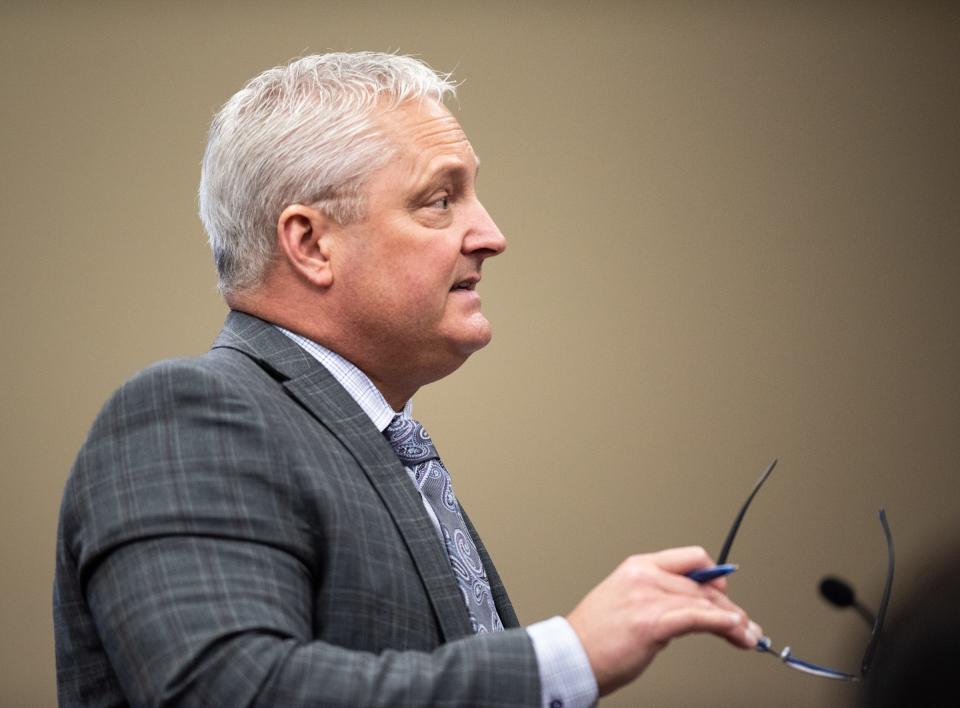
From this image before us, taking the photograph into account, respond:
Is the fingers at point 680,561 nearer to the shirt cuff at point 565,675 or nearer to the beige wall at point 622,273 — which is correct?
the shirt cuff at point 565,675

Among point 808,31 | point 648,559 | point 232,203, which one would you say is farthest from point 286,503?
point 808,31

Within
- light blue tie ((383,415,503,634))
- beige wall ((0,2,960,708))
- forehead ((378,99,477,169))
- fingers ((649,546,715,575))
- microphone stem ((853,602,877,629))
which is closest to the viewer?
microphone stem ((853,602,877,629))

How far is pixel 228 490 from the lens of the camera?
106cm

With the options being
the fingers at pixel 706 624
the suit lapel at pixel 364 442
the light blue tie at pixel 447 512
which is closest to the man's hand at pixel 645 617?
the fingers at pixel 706 624

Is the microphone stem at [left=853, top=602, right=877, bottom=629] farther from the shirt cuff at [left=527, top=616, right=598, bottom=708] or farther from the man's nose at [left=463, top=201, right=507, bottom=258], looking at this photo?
the man's nose at [left=463, top=201, right=507, bottom=258]

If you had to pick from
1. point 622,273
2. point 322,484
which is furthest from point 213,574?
point 622,273

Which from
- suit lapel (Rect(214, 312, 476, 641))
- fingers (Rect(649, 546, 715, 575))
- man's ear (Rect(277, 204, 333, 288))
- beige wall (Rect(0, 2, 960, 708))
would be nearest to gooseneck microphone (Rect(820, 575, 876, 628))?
fingers (Rect(649, 546, 715, 575))

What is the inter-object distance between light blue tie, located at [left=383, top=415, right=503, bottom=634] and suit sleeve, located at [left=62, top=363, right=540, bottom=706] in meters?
0.24

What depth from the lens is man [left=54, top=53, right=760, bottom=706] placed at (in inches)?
38.4

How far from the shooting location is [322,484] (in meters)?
1.12

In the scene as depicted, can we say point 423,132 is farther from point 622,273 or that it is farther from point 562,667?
point 622,273

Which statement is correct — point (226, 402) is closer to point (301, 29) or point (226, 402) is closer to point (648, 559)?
point (648, 559)

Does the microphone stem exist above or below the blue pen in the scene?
above

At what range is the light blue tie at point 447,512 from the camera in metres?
1.30
